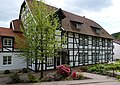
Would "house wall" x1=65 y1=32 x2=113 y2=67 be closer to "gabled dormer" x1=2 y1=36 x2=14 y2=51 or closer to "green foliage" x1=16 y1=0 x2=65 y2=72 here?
"gabled dormer" x1=2 y1=36 x2=14 y2=51

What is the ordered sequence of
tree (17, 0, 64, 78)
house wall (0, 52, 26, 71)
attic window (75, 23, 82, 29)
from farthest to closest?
attic window (75, 23, 82, 29), house wall (0, 52, 26, 71), tree (17, 0, 64, 78)

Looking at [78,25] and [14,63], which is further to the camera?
[78,25]

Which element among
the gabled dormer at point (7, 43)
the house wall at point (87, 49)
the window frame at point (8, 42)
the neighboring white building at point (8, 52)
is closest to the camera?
the neighboring white building at point (8, 52)

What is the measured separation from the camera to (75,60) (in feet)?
93.5

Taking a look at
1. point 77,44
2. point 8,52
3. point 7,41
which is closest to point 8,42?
point 7,41

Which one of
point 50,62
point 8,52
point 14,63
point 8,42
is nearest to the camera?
point 8,52

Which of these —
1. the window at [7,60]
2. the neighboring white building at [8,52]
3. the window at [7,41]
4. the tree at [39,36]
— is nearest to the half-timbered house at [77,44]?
the neighboring white building at [8,52]

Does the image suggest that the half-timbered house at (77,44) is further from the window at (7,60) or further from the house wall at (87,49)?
the window at (7,60)

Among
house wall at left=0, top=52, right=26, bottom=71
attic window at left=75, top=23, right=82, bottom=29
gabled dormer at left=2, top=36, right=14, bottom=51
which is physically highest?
attic window at left=75, top=23, right=82, bottom=29

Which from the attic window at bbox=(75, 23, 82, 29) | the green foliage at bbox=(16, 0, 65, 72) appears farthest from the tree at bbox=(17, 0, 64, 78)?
the attic window at bbox=(75, 23, 82, 29)

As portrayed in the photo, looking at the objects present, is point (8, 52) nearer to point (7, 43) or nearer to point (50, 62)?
point (7, 43)

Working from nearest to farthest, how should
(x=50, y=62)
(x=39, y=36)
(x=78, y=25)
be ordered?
(x=39, y=36) < (x=50, y=62) < (x=78, y=25)

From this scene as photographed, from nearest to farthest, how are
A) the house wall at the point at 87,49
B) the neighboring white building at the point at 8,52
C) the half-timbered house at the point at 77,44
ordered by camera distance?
1. the neighboring white building at the point at 8,52
2. the half-timbered house at the point at 77,44
3. the house wall at the point at 87,49

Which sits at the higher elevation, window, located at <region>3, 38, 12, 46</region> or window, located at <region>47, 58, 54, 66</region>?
window, located at <region>3, 38, 12, 46</region>
